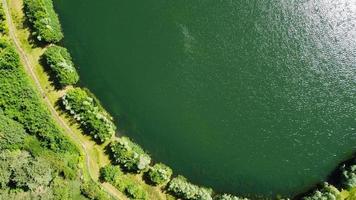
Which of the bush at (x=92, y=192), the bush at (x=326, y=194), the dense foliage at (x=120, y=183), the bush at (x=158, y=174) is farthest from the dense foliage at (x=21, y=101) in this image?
the bush at (x=326, y=194)

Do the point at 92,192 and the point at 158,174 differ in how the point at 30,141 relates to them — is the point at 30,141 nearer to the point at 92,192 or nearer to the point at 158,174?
the point at 92,192

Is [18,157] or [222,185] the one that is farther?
[222,185]

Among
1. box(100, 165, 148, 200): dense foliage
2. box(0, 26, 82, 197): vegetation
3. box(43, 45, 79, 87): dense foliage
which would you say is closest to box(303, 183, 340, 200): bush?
box(100, 165, 148, 200): dense foliage

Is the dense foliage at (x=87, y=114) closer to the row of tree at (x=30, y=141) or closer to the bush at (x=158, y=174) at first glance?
the row of tree at (x=30, y=141)

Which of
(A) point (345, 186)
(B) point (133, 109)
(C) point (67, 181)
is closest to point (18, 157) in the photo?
(C) point (67, 181)

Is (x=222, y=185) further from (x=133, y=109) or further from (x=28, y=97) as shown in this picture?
(x=28, y=97)

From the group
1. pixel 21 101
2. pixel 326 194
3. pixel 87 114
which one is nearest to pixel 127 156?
pixel 87 114
